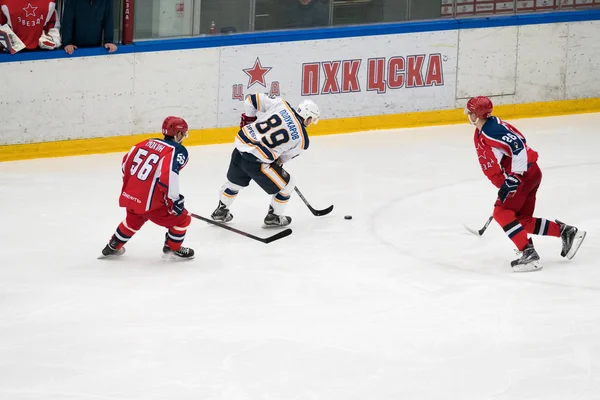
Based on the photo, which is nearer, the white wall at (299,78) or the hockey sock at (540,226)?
the hockey sock at (540,226)

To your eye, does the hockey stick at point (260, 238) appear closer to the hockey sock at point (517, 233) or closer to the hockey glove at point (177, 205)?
the hockey glove at point (177, 205)

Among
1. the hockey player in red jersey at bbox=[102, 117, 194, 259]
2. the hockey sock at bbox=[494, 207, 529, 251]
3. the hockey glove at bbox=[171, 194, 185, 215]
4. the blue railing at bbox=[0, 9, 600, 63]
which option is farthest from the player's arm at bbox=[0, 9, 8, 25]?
the hockey sock at bbox=[494, 207, 529, 251]

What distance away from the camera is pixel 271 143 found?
684cm

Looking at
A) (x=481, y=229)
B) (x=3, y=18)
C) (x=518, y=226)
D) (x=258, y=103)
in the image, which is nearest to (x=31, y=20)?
(x=3, y=18)

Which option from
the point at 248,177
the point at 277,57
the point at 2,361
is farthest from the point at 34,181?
the point at 2,361

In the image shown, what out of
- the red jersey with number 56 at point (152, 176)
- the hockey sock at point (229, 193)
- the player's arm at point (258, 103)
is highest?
the player's arm at point (258, 103)

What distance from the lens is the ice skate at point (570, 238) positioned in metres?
6.38

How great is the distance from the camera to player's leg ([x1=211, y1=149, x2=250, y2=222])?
704 cm

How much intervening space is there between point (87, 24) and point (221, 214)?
214 cm

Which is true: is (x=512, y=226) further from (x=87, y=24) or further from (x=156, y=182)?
(x=87, y=24)

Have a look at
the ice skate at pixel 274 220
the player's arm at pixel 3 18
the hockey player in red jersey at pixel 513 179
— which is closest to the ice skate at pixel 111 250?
the ice skate at pixel 274 220

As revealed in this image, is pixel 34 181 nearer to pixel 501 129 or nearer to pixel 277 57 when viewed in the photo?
pixel 277 57

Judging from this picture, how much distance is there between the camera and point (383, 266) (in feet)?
21.0

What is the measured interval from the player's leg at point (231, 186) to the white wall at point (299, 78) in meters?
1.84
